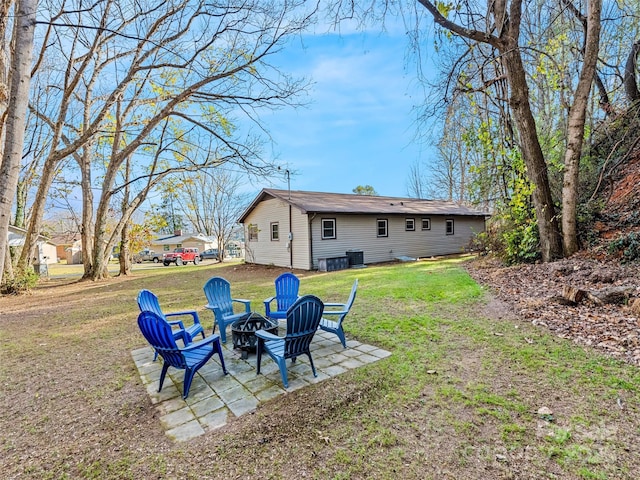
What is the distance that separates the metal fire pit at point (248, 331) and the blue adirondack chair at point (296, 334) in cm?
48

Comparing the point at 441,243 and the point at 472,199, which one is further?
the point at 441,243

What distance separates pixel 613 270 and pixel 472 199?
16.5 feet

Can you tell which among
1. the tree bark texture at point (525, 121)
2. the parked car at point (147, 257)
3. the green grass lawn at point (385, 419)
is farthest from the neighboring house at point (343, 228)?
the parked car at point (147, 257)

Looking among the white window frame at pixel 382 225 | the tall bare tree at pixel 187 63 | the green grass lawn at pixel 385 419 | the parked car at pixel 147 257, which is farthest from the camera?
the parked car at pixel 147 257

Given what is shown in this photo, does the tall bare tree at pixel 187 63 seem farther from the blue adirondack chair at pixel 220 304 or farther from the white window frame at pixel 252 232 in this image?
the blue adirondack chair at pixel 220 304

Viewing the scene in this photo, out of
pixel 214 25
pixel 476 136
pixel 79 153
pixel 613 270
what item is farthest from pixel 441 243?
pixel 79 153

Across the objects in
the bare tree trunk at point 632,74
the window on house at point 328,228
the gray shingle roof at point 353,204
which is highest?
the bare tree trunk at point 632,74

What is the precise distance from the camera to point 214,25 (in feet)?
29.6

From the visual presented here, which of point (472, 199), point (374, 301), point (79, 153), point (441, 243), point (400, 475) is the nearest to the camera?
point (400, 475)

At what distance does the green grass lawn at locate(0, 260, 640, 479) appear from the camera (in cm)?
Answer: 202

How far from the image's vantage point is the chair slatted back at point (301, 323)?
300 centimetres

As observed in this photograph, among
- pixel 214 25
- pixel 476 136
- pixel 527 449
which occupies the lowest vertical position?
pixel 527 449

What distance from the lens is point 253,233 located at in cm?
1794

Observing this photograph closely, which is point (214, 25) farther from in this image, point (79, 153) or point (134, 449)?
point (134, 449)
